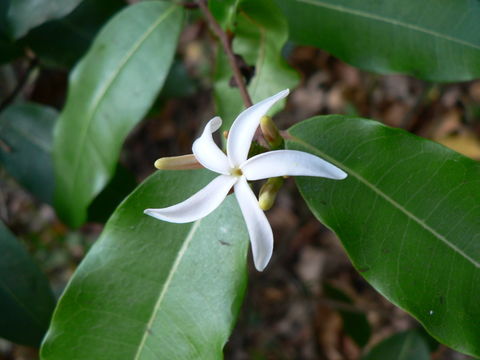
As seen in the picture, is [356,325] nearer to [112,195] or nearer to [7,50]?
[112,195]

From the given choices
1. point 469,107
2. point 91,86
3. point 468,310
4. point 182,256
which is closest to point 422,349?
point 468,310

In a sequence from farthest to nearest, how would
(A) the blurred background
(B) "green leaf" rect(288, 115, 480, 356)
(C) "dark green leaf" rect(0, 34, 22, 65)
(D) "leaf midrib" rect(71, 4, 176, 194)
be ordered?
(A) the blurred background → (C) "dark green leaf" rect(0, 34, 22, 65) → (D) "leaf midrib" rect(71, 4, 176, 194) → (B) "green leaf" rect(288, 115, 480, 356)

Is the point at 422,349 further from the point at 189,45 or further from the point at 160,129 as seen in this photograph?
the point at 189,45

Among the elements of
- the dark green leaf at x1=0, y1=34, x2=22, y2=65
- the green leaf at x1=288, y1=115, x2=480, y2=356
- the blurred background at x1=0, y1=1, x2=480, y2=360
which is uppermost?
the dark green leaf at x1=0, y1=34, x2=22, y2=65

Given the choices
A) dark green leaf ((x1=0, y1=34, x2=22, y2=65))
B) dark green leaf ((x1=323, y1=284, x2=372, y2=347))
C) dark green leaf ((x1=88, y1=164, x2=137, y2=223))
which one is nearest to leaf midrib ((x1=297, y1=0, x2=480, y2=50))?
dark green leaf ((x1=88, y1=164, x2=137, y2=223))

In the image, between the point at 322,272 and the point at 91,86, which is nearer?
the point at 91,86

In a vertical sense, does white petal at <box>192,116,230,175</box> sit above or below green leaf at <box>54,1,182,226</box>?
above

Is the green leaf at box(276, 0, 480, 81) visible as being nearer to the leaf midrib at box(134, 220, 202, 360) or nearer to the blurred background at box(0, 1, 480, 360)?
the leaf midrib at box(134, 220, 202, 360)
